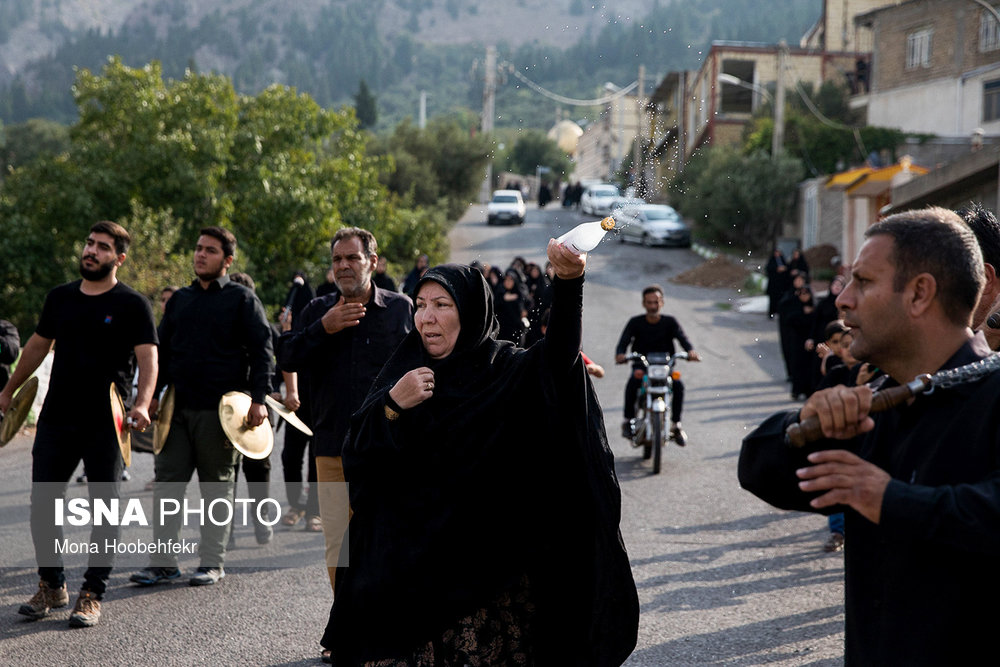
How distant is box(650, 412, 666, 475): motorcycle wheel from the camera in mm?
10047

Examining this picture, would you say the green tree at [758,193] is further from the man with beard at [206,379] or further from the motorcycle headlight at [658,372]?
the man with beard at [206,379]

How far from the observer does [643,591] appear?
6.40m

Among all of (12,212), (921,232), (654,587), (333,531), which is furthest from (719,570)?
(12,212)

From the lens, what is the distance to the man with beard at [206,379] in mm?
6629

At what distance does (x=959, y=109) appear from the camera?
3744 cm

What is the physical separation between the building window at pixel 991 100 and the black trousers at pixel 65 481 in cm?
3565

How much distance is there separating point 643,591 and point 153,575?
9.32 feet

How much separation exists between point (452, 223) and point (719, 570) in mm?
37189

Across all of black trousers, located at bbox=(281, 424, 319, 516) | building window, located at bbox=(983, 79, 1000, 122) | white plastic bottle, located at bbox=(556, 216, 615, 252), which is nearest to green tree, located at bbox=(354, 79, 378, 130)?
building window, located at bbox=(983, 79, 1000, 122)

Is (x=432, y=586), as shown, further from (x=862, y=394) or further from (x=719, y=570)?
(x=719, y=570)

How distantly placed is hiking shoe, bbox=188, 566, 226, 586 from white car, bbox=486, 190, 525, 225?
3323cm

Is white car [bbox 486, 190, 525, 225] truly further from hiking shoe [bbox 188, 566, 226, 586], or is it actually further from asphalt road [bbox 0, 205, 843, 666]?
hiking shoe [bbox 188, 566, 226, 586]

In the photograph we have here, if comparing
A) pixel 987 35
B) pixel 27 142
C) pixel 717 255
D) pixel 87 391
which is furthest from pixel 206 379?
pixel 27 142

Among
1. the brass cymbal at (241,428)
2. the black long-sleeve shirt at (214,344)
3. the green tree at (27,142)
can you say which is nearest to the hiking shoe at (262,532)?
the brass cymbal at (241,428)
